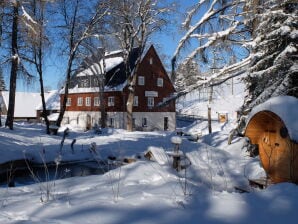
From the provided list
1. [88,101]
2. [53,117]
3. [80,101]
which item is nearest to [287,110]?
[88,101]

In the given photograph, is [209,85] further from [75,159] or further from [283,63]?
[75,159]

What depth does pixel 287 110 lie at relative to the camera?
5984 millimetres

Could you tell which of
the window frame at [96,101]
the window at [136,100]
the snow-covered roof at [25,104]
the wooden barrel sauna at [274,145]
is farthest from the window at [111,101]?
the wooden barrel sauna at [274,145]

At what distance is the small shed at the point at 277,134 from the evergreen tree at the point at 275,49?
9.74ft

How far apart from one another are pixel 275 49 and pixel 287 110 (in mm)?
6062

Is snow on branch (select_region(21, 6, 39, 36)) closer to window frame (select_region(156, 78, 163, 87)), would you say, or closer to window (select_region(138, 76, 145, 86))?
window (select_region(138, 76, 145, 86))

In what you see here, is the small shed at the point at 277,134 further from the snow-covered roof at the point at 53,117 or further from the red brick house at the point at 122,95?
the snow-covered roof at the point at 53,117

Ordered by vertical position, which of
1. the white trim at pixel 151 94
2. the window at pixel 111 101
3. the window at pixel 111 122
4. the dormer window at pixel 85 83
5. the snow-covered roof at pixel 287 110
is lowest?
the window at pixel 111 122

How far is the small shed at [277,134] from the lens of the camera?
5911mm

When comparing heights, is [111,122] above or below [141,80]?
below

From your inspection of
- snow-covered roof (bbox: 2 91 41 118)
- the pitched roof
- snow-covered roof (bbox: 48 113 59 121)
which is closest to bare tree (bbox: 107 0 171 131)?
the pitched roof

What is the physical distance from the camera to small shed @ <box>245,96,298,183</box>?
5.91 metres

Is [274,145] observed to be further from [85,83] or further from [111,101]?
[85,83]

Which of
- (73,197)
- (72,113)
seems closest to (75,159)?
(73,197)
